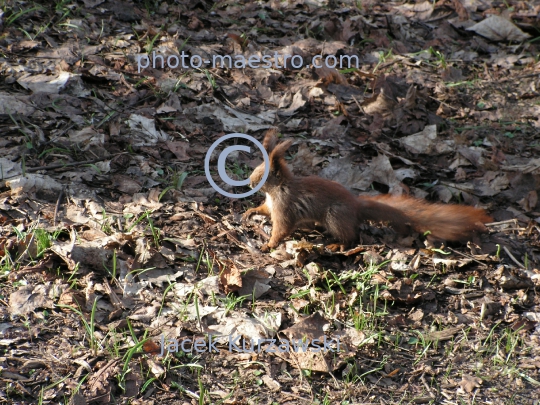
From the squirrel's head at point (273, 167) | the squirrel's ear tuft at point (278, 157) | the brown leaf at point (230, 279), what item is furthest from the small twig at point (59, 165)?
the brown leaf at point (230, 279)

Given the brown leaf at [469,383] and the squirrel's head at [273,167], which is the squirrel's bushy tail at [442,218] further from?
the brown leaf at [469,383]

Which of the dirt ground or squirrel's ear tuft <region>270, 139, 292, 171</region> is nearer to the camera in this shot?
the dirt ground

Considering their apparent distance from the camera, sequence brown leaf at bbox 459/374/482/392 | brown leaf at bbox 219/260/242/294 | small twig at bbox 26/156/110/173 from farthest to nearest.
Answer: small twig at bbox 26/156/110/173 → brown leaf at bbox 219/260/242/294 → brown leaf at bbox 459/374/482/392

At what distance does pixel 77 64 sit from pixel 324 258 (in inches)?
115

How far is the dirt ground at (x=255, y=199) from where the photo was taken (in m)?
3.12

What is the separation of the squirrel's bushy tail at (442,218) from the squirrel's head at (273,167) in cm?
57

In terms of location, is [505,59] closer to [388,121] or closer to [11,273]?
[388,121]

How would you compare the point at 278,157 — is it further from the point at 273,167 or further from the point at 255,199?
the point at 255,199

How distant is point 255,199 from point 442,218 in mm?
1307

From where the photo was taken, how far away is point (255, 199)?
4.54 meters

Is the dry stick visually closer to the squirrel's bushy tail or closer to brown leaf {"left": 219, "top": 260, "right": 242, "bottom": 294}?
brown leaf {"left": 219, "top": 260, "right": 242, "bottom": 294}

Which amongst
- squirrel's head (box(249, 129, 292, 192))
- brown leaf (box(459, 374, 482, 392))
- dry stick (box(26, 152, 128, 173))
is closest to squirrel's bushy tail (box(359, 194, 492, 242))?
squirrel's head (box(249, 129, 292, 192))

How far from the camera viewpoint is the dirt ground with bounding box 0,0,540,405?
3.12m

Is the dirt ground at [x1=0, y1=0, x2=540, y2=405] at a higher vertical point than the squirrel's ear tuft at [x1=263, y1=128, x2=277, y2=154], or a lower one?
lower
